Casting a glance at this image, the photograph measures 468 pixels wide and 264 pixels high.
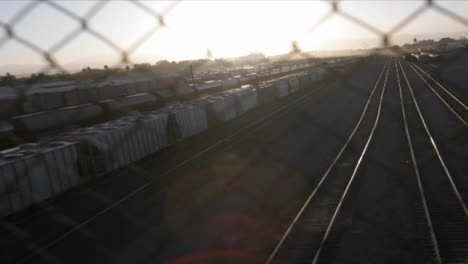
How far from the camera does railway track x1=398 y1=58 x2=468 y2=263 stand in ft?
17.6

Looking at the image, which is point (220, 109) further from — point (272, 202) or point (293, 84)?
point (293, 84)

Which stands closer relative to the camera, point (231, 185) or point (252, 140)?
point (231, 185)

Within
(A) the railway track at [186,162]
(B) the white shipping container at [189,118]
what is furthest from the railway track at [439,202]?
(B) the white shipping container at [189,118]

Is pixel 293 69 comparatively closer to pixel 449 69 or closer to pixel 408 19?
pixel 449 69

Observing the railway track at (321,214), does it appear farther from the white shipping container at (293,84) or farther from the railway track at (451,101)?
the white shipping container at (293,84)

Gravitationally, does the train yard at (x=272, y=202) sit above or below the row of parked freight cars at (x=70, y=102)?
below

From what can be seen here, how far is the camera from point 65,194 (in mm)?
10125

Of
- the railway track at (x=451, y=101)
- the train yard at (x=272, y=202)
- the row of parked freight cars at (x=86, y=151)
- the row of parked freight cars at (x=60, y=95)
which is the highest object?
the row of parked freight cars at (x=60, y=95)

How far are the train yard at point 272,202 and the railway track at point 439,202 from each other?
0.07ft

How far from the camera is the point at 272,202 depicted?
788 centimetres

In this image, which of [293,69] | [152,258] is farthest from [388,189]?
[293,69]

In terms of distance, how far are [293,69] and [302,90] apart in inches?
300

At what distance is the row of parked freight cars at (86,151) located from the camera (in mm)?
8625

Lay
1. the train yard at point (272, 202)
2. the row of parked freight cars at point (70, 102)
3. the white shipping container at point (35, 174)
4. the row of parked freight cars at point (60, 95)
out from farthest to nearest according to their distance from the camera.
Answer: the row of parked freight cars at point (60, 95) < the row of parked freight cars at point (70, 102) < the white shipping container at point (35, 174) < the train yard at point (272, 202)
